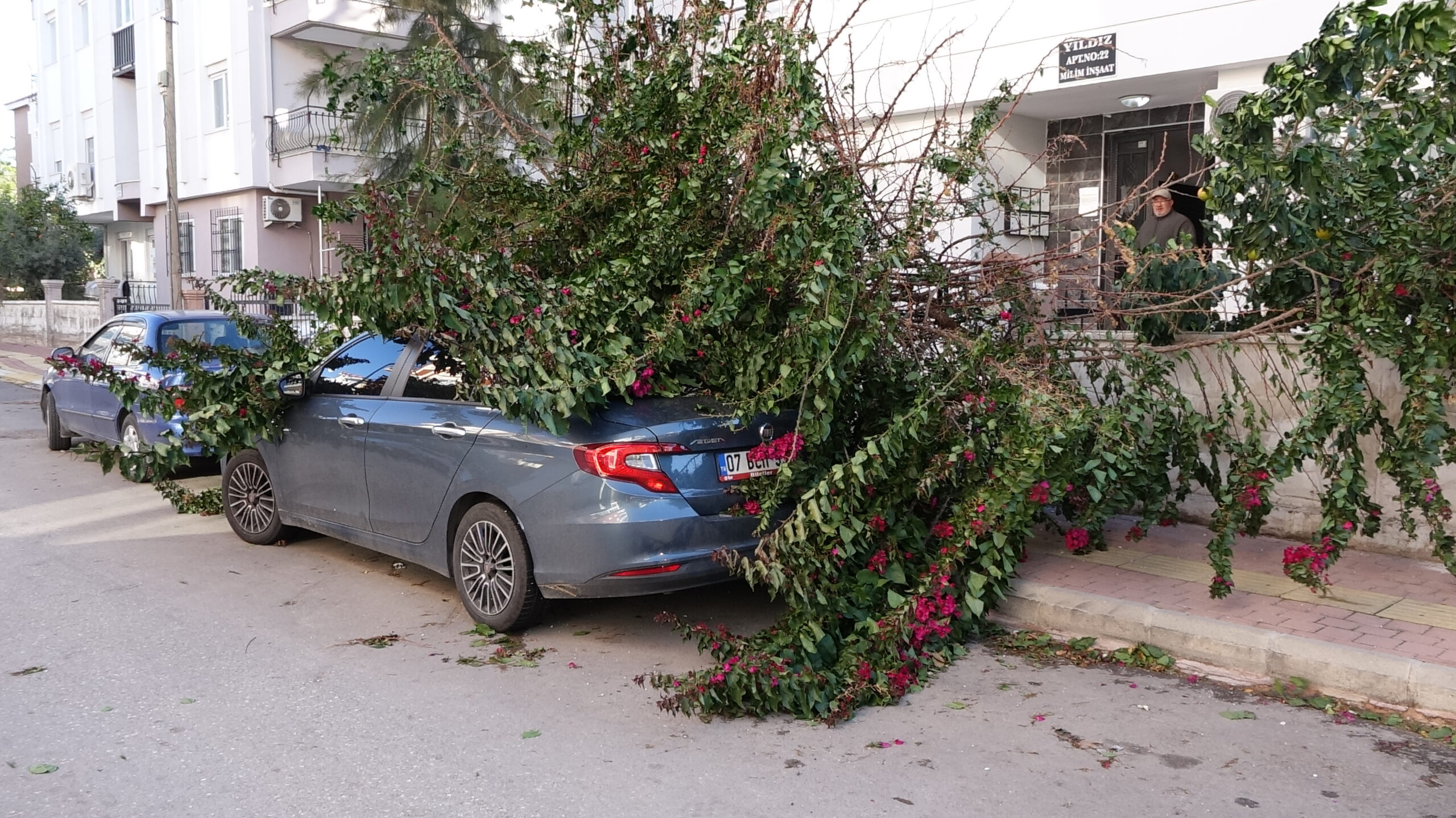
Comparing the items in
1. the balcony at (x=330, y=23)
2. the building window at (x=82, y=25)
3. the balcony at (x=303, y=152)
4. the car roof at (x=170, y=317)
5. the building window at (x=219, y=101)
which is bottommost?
the car roof at (x=170, y=317)

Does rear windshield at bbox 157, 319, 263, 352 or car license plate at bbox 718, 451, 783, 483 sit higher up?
rear windshield at bbox 157, 319, 263, 352

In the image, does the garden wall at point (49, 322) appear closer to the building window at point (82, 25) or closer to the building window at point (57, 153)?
the building window at point (57, 153)

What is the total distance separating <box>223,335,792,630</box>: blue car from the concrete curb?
1666 millimetres

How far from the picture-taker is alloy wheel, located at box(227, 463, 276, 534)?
7.94 metres

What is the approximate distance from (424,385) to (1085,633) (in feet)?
12.4

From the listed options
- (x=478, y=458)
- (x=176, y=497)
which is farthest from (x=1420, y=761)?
(x=176, y=497)

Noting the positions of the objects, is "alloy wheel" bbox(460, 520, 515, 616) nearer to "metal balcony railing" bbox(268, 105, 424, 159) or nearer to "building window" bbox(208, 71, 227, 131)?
"metal balcony railing" bbox(268, 105, 424, 159)

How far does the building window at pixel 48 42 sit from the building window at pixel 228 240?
14556mm

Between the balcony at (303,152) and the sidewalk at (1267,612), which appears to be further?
the balcony at (303,152)

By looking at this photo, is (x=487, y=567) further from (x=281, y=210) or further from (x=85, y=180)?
(x=85, y=180)

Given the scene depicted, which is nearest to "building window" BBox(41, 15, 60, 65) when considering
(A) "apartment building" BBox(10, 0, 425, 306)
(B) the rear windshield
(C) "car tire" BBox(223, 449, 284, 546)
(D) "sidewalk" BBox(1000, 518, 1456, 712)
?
(A) "apartment building" BBox(10, 0, 425, 306)

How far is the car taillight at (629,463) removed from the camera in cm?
552

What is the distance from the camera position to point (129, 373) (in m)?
10.5

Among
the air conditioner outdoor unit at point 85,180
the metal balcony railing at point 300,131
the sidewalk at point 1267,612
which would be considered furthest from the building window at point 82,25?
the sidewalk at point 1267,612
